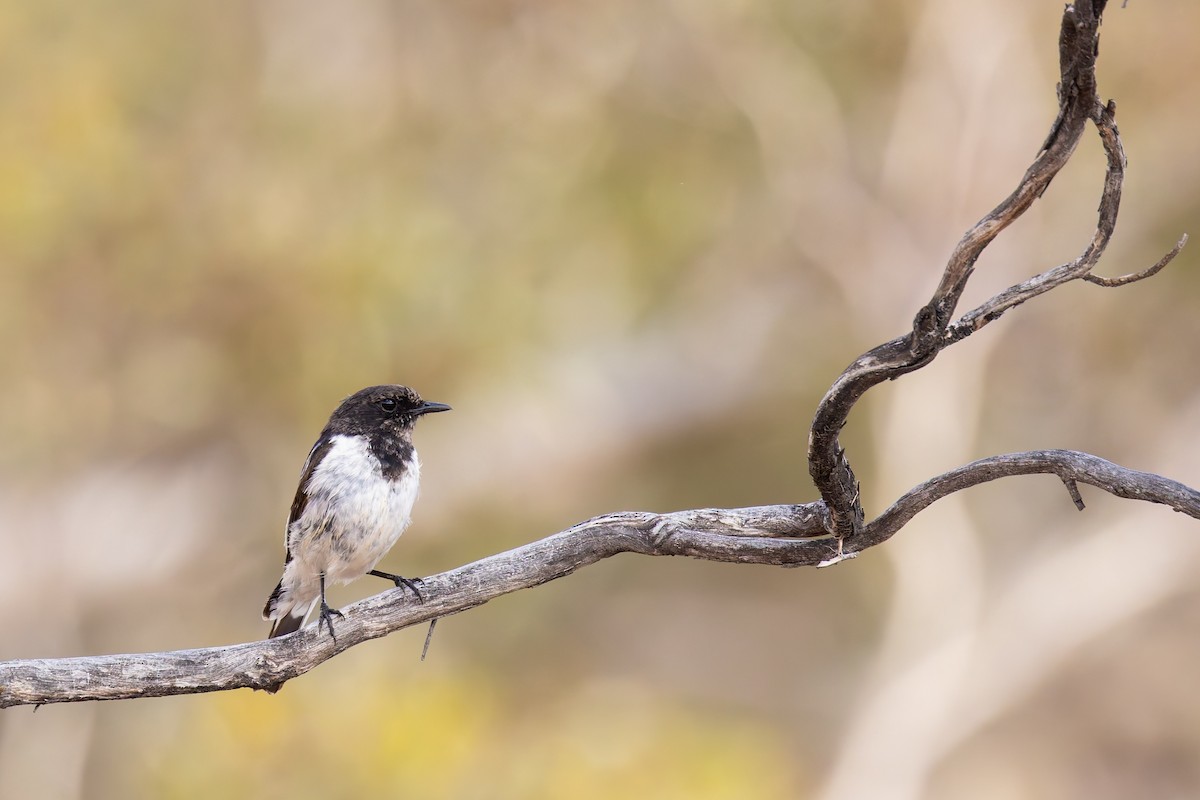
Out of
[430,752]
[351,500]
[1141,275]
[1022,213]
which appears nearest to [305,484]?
[351,500]

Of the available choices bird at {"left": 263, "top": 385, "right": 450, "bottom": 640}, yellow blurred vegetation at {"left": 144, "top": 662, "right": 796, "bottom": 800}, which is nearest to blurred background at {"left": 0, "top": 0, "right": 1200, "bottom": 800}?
yellow blurred vegetation at {"left": 144, "top": 662, "right": 796, "bottom": 800}

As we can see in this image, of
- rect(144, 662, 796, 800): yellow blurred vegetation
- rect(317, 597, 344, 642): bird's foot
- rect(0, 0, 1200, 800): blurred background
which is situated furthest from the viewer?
rect(0, 0, 1200, 800): blurred background

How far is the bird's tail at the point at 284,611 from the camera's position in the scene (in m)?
4.33

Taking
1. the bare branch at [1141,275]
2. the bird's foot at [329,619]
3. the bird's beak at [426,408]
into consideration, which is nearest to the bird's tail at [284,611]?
the bird's beak at [426,408]

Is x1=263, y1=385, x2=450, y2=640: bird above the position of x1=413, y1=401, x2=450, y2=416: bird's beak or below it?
below

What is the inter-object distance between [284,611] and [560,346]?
637 centimetres

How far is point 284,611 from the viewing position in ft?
14.2

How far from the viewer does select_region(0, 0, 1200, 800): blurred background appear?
32.2 feet

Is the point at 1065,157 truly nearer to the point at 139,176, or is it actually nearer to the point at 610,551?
the point at 610,551

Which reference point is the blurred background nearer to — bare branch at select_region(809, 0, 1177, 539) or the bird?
the bird

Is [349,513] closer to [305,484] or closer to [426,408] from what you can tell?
[305,484]

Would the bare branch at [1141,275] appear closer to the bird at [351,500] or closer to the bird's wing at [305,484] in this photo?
the bird at [351,500]

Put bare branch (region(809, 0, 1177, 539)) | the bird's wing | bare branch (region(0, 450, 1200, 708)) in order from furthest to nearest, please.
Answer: the bird's wing
bare branch (region(0, 450, 1200, 708))
bare branch (region(809, 0, 1177, 539))

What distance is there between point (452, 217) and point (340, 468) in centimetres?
729
